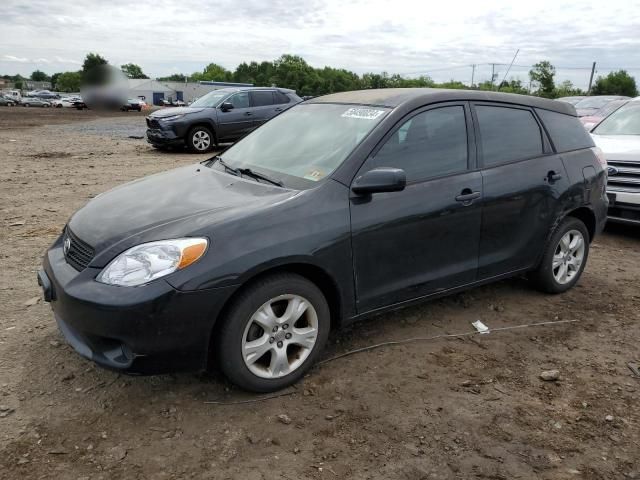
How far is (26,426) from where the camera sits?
2.83 metres

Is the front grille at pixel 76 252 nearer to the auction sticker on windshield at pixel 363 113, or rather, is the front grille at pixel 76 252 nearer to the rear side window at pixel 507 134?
the auction sticker on windshield at pixel 363 113

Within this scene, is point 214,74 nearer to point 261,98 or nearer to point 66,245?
point 261,98

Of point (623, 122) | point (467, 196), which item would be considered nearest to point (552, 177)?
point (467, 196)

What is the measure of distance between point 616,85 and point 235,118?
2900 inches

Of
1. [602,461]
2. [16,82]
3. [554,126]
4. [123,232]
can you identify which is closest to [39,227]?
[123,232]

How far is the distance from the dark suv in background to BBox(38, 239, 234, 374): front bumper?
10608mm

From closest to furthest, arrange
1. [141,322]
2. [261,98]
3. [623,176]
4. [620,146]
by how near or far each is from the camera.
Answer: [141,322]
[623,176]
[620,146]
[261,98]

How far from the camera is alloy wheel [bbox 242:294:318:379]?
2.99m

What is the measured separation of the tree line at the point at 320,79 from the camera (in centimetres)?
4797

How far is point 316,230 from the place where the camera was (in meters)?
3.11

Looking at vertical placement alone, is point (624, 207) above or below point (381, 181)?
below

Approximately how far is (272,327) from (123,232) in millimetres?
973

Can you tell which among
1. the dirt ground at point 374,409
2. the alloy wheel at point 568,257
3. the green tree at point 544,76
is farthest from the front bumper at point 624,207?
the green tree at point 544,76

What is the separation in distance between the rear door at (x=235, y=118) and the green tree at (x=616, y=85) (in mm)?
66538
